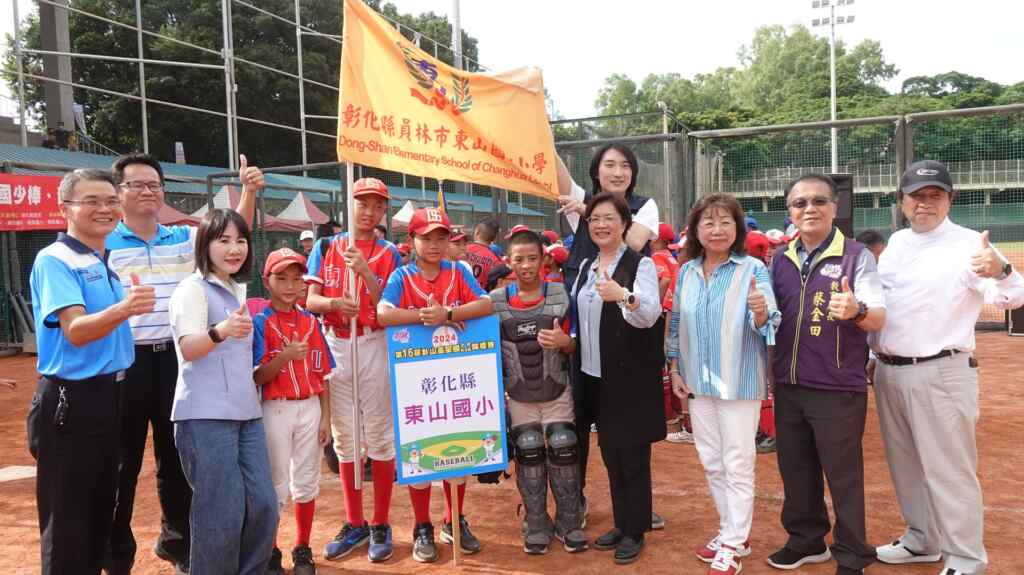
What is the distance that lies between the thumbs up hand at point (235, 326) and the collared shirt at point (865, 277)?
2.78m

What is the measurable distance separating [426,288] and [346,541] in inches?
63.1

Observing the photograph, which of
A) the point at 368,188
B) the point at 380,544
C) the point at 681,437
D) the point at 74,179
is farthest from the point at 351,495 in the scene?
the point at 681,437

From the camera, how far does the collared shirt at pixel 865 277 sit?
3.52 m

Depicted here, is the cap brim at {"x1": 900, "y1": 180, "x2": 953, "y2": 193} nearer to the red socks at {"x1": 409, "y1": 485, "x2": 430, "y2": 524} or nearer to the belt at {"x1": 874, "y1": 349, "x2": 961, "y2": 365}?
the belt at {"x1": 874, "y1": 349, "x2": 961, "y2": 365}

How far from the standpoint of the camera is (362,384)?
4355mm

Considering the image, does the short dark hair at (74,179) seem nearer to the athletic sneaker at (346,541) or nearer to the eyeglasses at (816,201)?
the athletic sneaker at (346,541)

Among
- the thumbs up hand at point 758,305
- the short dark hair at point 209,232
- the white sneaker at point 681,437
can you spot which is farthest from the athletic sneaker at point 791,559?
the short dark hair at point 209,232

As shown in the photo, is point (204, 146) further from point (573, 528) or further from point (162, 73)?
point (573, 528)

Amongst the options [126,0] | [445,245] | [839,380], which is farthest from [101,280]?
[126,0]

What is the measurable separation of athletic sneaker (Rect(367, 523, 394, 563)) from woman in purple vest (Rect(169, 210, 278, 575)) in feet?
2.92

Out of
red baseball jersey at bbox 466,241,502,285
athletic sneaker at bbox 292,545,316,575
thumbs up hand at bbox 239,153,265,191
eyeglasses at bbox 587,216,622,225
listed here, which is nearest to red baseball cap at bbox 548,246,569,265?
red baseball jersey at bbox 466,241,502,285

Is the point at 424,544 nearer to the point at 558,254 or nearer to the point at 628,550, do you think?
the point at 628,550

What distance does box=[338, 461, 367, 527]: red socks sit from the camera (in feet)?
14.2

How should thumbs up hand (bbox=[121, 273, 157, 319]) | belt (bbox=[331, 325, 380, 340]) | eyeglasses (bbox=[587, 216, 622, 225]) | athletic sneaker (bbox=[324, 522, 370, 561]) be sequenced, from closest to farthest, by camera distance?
1. thumbs up hand (bbox=[121, 273, 157, 319])
2. eyeglasses (bbox=[587, 216, 622, 225])
3. athletic sneaker (bbox=[324, 522, 370, 561])
4. belt (bbox=[331, 325, 380, 340])
